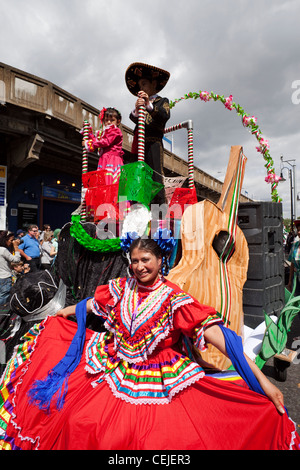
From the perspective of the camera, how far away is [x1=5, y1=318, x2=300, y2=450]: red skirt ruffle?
145 centimetres

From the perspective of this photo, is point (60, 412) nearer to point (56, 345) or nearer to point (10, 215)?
point (56, 345)

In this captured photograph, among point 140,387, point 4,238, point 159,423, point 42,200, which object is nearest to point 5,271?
point 4,238

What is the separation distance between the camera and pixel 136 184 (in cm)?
275

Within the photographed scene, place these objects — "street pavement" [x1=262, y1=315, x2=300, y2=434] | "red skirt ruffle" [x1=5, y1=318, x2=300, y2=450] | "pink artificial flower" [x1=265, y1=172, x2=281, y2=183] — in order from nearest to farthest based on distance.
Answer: "red skirt ruffle" [x1=5, y1=318, x2=300, y2=450] < "street pavement" [x1=262, y1=315, x2=300, y2=434] < "pink artificial flower" [x1=265, y1=172, x2=281, y2=183]

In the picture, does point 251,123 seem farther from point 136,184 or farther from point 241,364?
point 241,364

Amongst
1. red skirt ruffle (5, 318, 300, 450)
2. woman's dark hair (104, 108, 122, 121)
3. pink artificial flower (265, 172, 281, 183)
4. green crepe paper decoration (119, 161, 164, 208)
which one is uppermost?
woman's dark hair (104, 108, 122, 121)

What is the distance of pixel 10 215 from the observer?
11039 mm

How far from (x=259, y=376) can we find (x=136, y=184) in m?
1.86

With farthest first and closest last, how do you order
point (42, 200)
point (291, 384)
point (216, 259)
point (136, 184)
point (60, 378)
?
point (42, 200) < point (291, 384) < point (216, 259) < point (136, 184) < point (60, 378)

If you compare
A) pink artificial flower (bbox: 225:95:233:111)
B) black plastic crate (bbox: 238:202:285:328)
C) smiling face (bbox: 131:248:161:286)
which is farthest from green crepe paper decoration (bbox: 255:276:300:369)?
pink artificial flower (bbox: 225:95:233:111)

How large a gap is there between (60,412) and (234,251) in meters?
2.49

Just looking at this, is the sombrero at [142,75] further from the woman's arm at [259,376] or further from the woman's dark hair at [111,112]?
the woman's arm at [259,376]

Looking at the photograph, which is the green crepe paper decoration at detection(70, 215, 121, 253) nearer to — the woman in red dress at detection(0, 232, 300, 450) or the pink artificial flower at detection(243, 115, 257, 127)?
the woman in red dress at detection(0, 232, 300, 450)
